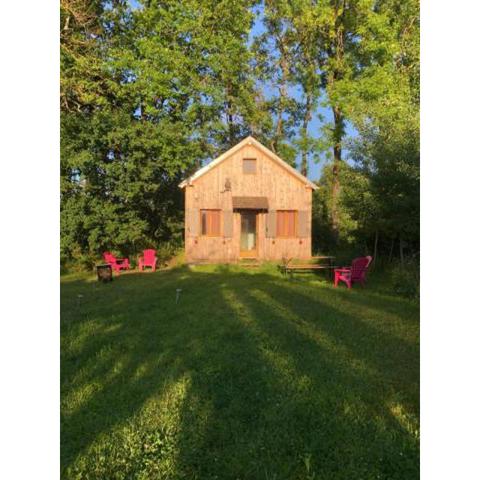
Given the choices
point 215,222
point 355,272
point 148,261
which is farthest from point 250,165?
point 355,272

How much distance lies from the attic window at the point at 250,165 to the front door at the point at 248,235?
2.20 m

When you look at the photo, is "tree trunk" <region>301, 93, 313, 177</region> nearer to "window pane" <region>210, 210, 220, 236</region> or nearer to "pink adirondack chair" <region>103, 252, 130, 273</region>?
"window pane" <region>210, 210, 220, 236</region>

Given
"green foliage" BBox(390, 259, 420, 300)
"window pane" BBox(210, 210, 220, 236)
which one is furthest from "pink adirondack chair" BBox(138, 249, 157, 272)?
"green foliage" BBox(390, 259, 420, 300)

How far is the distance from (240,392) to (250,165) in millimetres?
15884

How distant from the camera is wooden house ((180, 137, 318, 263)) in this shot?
18.8 metres

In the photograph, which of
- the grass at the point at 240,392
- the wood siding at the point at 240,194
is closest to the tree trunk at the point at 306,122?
the wood siding at the point at 240,194

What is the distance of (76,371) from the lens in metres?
5.23

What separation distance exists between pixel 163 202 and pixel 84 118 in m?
6.75

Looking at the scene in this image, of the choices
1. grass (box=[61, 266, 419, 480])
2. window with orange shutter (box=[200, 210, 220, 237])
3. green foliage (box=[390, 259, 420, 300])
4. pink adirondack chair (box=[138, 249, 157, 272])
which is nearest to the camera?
grass (box=[61, 266, 419, 480])

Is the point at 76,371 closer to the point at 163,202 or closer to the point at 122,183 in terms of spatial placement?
the point at 122,183

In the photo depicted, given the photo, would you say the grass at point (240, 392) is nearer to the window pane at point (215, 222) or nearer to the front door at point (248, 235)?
the window pane at point (215, 222)

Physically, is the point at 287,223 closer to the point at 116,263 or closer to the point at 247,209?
the point at 247,209
